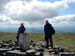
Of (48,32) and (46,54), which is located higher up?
(48,32)

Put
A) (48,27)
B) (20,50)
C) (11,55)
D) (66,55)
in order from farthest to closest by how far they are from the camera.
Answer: (48,27) < (20,50) < (11,55) < (66,55)

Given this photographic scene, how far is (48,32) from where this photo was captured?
2214 cm

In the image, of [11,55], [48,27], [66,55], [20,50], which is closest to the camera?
[66,55]

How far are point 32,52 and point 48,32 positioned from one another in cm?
468

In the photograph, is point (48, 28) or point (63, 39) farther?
point (63, 39)

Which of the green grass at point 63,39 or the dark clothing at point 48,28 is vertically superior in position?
the dark clothing at point 48,28

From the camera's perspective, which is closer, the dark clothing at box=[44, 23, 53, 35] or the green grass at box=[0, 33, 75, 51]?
the dark clothing at box=[44, 23, 53, 35]

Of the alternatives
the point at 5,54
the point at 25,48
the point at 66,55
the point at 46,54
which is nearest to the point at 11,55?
the point at 5,54

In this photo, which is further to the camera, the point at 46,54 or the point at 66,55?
the point at 46,54

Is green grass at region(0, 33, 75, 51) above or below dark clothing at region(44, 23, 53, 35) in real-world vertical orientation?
below

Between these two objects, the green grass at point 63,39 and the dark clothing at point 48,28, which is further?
the green grass at point 63,39

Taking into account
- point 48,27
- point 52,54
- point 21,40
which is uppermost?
point 48,27

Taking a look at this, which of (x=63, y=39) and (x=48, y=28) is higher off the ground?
(x=48, y=28)

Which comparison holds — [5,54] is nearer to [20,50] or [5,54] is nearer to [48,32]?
[20,50]
